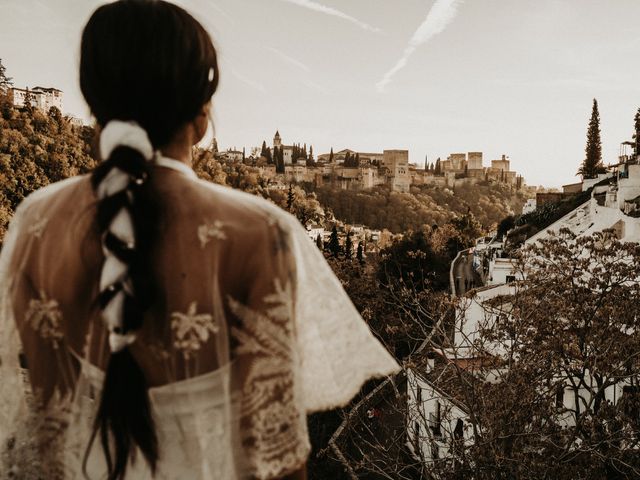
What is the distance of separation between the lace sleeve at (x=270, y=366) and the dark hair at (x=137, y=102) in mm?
188

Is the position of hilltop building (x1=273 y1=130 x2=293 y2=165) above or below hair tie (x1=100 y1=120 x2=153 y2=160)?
above

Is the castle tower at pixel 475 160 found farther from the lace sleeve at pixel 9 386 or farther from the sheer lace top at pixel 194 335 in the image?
the lace sleeve at pixel 9 386

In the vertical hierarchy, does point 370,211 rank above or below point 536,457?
above

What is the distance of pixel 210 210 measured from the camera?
975mm

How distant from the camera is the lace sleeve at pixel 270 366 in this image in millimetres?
1000

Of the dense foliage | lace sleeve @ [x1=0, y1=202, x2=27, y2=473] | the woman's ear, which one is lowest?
lace sleeve @ [x1=0, y1=202, x2=27, y2=473]

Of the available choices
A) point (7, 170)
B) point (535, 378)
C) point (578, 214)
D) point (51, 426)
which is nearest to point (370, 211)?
point (7, 170)

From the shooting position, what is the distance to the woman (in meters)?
0.97

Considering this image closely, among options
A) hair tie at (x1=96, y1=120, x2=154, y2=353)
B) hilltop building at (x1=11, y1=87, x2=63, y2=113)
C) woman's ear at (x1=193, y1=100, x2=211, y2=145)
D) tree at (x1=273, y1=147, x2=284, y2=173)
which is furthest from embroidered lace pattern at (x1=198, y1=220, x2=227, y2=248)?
tree at (x1=273, y1=147, x2=284, y2=173)

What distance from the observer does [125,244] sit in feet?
3.07

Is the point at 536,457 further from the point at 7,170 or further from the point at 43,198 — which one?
the point at 7,170

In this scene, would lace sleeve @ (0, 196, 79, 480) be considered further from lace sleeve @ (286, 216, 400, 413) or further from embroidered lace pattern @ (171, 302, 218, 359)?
lace sleeve @ (286, 216, 400, 413)

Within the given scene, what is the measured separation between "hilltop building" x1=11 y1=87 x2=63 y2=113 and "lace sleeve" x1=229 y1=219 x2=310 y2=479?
58.6 meters

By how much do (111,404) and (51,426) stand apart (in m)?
0.26
